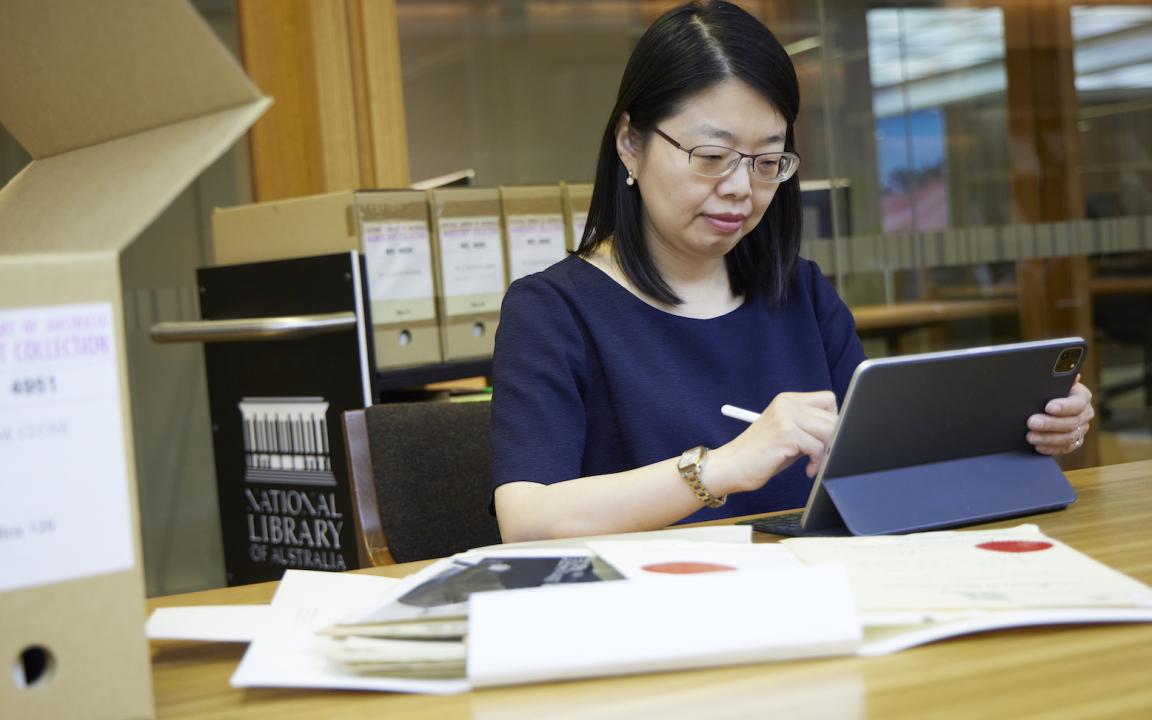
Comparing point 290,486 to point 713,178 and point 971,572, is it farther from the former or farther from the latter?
point 971,572

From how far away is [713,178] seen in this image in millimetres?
1483

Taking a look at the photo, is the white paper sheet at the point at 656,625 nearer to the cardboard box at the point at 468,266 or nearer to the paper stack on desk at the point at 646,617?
the paper stack on desk at the point at 646,617

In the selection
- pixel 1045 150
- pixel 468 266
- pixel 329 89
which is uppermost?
pixel 329 89

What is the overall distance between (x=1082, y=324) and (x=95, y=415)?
11.9 feet

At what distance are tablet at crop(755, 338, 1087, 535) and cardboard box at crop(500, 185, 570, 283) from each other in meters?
1.28

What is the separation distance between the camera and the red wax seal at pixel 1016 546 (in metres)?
0.94

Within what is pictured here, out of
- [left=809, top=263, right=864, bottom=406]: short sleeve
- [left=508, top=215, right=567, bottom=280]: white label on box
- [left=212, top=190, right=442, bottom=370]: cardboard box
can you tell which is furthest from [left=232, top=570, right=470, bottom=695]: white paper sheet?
[left=508, top=215, right=567, bottom=280]: white label on box

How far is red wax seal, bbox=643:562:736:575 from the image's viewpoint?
861 millimetres

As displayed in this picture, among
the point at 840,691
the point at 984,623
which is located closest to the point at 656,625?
the point at 840,691

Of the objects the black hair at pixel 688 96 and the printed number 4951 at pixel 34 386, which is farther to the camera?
the black hair at pixel 688 96

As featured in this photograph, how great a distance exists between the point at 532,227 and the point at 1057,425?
4.42 ft

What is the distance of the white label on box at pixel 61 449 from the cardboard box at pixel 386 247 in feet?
4.98

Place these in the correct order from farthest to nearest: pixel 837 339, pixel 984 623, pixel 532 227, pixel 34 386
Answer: pixel 532 227 → pixel 837 339 → pixel 984 623 → pixel 34 386

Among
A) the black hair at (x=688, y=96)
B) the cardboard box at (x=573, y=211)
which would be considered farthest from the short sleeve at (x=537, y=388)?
the cardboard box at (x=573, y=211)
